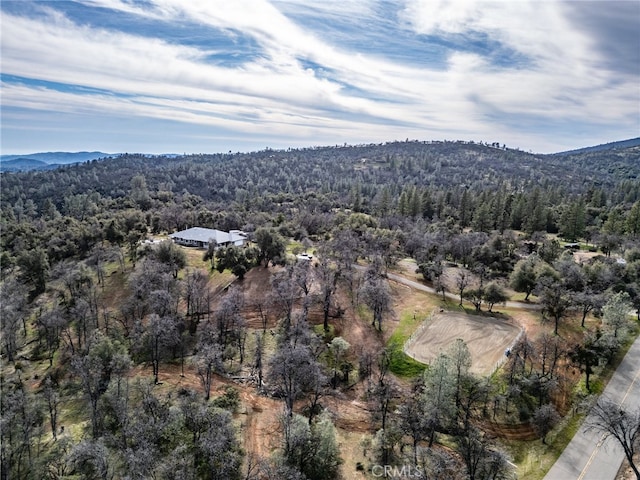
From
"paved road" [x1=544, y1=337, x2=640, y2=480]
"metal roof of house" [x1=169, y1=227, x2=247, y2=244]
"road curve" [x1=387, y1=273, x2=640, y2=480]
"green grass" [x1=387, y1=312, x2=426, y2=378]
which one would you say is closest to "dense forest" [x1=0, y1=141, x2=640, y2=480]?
"green grass" [x1=387, y1=312, x2=426, y2=378]

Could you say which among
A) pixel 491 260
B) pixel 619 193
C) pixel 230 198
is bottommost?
pixel 230 198

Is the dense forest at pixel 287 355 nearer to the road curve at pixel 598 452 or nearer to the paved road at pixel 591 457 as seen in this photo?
the road curve at pixel 598 452

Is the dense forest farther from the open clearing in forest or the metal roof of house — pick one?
the metal roof of house

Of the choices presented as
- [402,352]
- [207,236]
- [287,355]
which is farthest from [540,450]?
[207,236]

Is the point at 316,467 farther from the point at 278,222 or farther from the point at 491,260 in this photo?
the point at 278,222

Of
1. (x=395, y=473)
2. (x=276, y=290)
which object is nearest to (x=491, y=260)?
(x=276, y=290)
